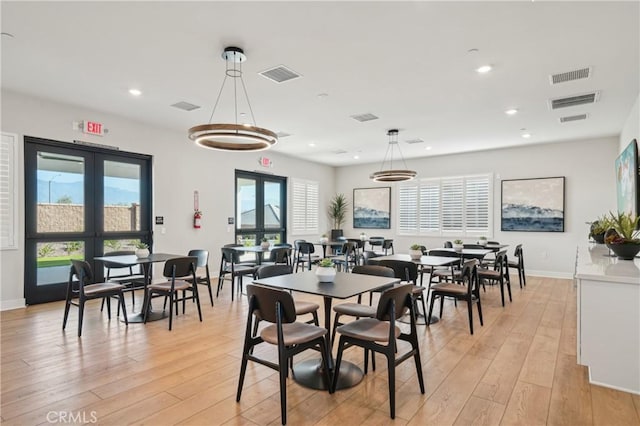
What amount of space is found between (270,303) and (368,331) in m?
0.79

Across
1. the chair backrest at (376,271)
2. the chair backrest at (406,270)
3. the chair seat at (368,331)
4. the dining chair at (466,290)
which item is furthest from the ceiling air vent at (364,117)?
the chair seat at (368,331)

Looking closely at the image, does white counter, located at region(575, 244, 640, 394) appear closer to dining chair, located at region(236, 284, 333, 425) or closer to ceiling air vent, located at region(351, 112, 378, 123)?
dining chair, located at region(236, 284, 333, 425)

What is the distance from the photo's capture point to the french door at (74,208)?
210 inches

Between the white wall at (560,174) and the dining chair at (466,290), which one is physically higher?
the white wall at (560,174)

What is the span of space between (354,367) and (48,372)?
261 cm

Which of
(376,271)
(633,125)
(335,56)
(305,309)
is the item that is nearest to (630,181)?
(633,125)

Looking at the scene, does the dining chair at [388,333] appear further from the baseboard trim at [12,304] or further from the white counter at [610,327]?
the baseboard trim at [12,304]

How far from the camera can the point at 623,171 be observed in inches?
222

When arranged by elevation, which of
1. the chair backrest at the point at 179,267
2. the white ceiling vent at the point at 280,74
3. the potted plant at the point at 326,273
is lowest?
the chair backrest at the point at 179,267

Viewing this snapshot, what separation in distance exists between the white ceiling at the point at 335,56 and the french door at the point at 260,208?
2.64 m

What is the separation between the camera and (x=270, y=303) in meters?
2.41

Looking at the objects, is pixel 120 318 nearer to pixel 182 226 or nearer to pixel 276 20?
pixel 182 226

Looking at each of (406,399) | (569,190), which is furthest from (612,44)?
(569,190)

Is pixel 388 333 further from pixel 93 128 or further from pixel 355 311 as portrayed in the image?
pixel 93 128
